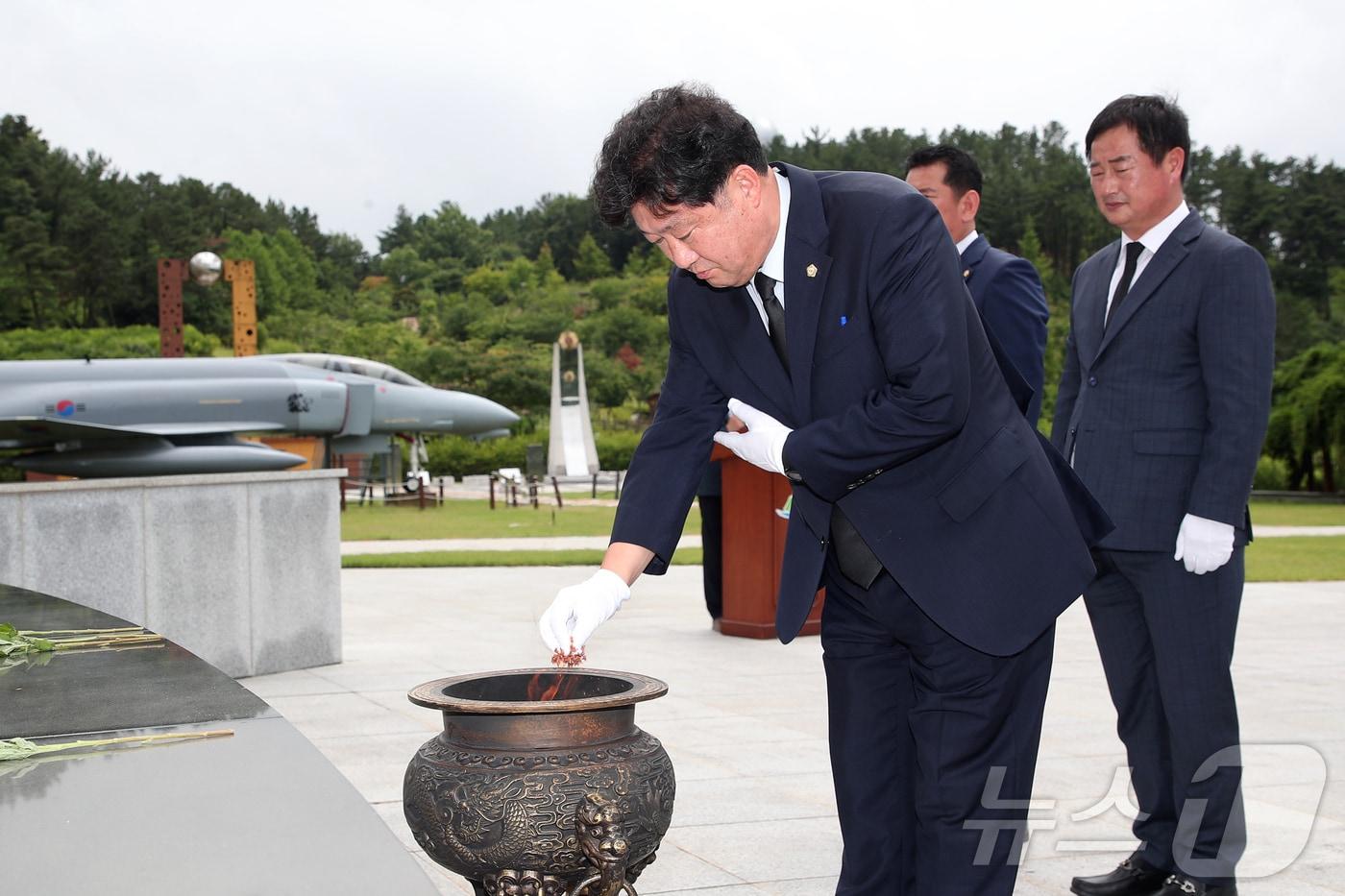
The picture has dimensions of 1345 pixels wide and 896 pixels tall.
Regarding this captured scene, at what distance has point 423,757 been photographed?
210cm

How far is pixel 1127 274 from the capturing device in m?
3.52

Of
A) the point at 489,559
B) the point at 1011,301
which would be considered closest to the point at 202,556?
the point at 1011,301

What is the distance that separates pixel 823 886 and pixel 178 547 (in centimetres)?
422

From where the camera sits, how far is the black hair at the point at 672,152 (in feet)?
7.02

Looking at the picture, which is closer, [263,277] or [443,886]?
[443,886]

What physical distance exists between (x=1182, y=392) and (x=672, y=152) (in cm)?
180

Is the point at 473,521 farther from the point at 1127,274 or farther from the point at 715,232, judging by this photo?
the point at 715,232

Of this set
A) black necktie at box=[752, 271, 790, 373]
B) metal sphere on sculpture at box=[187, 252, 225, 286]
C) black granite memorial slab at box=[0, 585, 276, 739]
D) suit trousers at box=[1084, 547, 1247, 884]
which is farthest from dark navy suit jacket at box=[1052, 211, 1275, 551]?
metal sphere on sculpture at box=[187, 252, 225, 286]

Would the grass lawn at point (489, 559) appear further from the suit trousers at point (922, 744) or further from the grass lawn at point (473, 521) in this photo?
the suit trousers at point (922, 744)

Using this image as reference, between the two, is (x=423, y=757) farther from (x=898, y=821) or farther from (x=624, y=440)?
(x=624, y=440)

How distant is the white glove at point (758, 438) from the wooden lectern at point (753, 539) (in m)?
4.86

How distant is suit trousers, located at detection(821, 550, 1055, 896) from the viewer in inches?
93.5

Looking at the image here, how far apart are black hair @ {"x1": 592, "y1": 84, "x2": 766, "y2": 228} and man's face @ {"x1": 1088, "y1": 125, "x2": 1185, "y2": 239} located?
155 cm

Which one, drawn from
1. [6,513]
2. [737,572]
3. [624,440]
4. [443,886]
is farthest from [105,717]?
[624,440]
